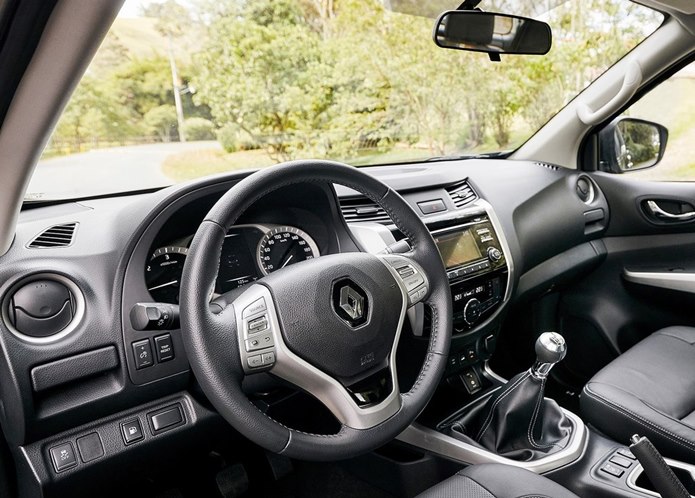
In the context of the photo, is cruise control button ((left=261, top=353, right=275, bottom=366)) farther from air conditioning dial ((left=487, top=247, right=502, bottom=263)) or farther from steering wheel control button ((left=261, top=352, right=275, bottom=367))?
air conditioning dial ((left=487, top=247, right=502, bottom=263))

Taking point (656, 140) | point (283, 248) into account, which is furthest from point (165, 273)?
point (656, 140)

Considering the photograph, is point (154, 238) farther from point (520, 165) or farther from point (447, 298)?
point (520, 165)

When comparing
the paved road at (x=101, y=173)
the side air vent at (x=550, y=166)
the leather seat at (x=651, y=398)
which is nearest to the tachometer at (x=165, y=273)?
the paved road at (x=101, y=173)

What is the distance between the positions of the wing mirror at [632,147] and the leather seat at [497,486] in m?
1.87

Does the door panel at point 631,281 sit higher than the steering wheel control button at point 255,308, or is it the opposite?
the steering wheel control button at point 255,308

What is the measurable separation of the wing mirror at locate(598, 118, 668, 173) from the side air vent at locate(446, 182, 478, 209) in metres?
0.90

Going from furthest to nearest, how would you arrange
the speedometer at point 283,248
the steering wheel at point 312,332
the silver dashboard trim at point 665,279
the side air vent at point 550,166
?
the side air vent at point 550,166 < the silver dashboard trim at point 665,279 < the speedometer at point 283,248 < the steering wheel at point 312,332

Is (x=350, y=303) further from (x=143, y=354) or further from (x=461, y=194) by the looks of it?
(x=461, y=194)

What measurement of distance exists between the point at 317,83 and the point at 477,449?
3382 millimetres

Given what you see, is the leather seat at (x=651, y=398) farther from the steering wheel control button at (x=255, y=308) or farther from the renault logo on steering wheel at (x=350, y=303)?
the steering wheel control button at (x=255, y=308)

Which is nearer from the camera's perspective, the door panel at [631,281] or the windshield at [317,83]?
the door panel at [631,281]

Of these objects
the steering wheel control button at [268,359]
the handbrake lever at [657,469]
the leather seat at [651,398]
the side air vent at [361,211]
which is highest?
the side air vent at [361,211]

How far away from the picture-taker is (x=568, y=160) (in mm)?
2803

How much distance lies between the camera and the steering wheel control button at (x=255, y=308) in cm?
123
